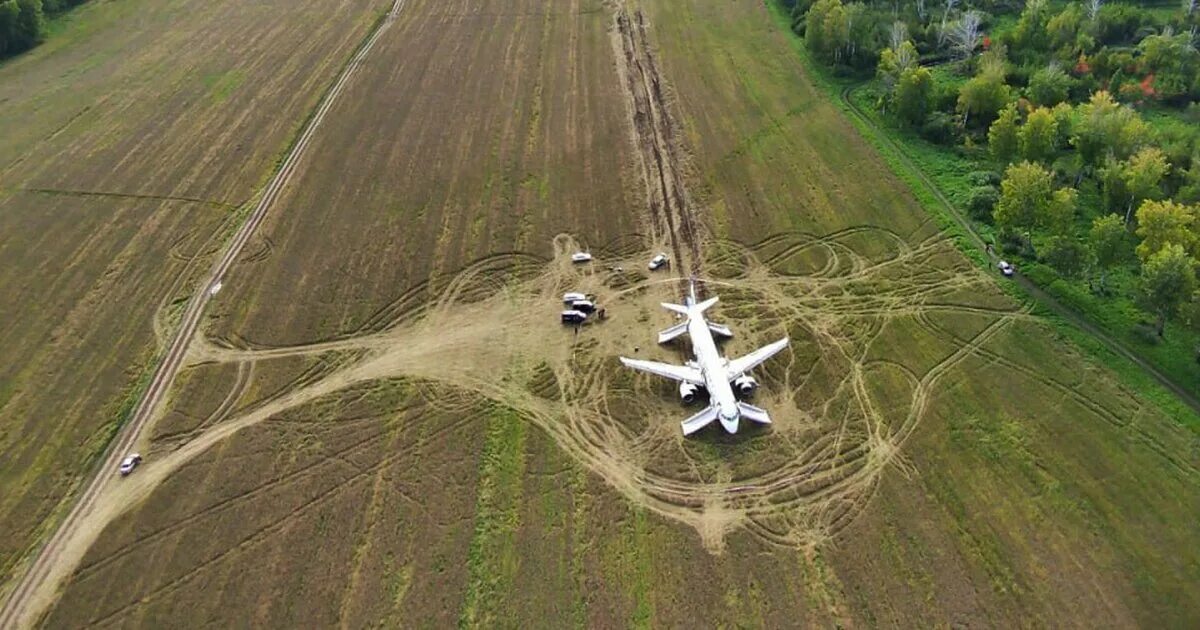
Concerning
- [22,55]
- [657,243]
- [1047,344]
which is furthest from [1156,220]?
[22,55]

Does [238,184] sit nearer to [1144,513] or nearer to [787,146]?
[787,146]

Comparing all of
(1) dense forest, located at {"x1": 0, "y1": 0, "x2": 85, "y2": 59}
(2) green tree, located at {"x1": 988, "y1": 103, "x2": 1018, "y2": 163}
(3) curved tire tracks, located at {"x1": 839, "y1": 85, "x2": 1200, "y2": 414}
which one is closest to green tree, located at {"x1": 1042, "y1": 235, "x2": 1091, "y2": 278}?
(3) curved tire tracks, located at {"x1": 839, "y1": 85, "x2": 1200, "y2": 414}

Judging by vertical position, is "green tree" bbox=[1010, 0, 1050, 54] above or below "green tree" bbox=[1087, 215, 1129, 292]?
above

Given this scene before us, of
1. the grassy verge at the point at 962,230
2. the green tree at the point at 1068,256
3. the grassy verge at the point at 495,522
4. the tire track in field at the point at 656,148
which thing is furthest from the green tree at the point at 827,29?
the grassy verge at the point at 495,522

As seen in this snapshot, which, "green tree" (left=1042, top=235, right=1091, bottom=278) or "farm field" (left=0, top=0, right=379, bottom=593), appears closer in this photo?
"farm field" (left=0, top=0, right=379, bottom=593)

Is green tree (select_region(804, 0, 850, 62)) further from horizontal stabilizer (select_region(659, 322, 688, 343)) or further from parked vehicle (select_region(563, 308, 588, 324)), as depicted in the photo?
parked vehicle (select_region(563, 308, 588, 324))

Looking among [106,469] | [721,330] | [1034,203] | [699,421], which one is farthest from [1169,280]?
[106,469]

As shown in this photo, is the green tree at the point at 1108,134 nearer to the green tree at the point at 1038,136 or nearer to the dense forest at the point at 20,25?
the green tree at the point at 1038,136
